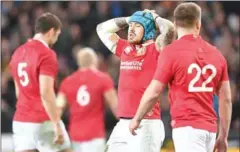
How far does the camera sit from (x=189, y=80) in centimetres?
809

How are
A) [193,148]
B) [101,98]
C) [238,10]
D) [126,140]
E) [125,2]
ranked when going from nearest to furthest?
[193,148], [126,140], [101,98], [125,2], [238,10]

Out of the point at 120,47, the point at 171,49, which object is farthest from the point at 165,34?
the point at 171,49

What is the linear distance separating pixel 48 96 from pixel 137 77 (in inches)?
50.4

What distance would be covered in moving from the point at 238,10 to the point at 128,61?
10.7 m

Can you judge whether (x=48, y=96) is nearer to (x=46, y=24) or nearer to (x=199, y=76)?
(x=46, y=24)

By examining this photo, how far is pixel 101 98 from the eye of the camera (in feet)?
43.5

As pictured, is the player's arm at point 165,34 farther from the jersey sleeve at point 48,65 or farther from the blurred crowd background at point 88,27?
the blurred crowd background at point 88,27

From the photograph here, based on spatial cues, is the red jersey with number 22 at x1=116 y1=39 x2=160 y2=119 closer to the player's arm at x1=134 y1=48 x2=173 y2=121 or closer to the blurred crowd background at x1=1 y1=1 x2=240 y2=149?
the player's arm at x1=134 y1=48 x2=173 y2=121

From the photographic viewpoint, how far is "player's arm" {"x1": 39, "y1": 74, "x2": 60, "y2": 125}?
32.3ft

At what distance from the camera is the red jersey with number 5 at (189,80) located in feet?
26.5

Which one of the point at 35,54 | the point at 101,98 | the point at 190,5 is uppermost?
the point at 190,5

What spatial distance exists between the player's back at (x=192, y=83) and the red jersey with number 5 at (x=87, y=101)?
16.4ft

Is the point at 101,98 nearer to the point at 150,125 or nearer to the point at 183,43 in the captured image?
the point at 150,125

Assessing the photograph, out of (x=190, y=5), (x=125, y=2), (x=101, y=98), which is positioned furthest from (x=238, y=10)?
(x=190, y=5)
